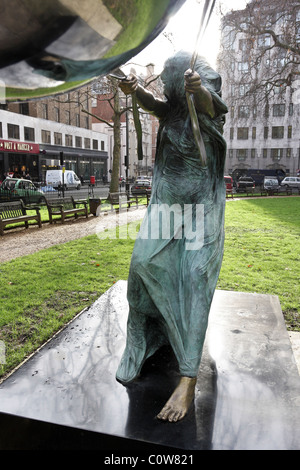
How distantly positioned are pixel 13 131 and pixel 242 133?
108 ft

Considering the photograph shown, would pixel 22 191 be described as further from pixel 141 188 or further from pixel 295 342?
pixel 295 342

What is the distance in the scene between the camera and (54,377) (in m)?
2.87

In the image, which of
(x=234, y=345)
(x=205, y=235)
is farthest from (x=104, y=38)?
(x=234, y=345)

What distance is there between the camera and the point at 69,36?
750 mm

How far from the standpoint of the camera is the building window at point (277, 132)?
5244cm

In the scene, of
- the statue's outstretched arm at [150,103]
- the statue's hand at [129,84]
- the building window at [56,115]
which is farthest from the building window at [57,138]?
the statue's hand at [129,84]

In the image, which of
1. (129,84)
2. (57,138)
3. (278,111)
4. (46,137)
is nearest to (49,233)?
(129,84)

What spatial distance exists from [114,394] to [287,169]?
177 feet

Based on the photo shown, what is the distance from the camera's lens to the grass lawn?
15.7 feet

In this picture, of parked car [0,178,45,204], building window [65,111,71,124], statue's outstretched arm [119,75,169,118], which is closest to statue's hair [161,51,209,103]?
statue's outstretched arm [119,75,169,118]

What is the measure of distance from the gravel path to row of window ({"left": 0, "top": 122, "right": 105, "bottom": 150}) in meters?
22.6

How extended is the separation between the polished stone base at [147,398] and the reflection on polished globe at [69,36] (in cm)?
203

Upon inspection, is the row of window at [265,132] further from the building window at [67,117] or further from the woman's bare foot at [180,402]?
the woman's bare foot at [180,402]

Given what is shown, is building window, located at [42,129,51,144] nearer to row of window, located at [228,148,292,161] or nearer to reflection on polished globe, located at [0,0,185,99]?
row of window, located at [228,148,292,161]
